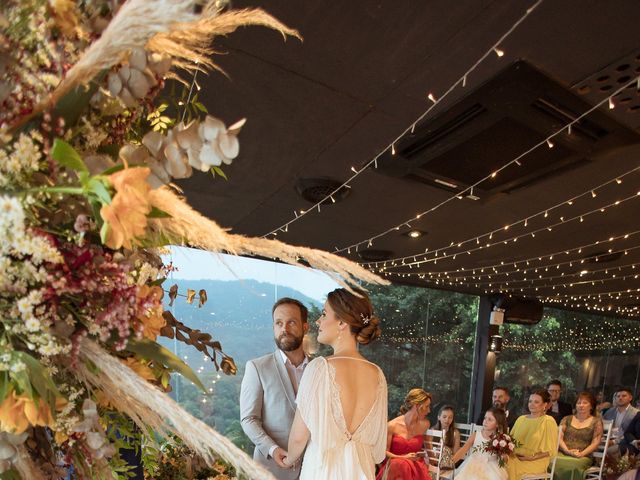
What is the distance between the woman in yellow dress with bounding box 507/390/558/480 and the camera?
16.8ft

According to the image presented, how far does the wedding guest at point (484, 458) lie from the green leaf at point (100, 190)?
513cm

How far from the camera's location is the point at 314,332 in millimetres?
7043

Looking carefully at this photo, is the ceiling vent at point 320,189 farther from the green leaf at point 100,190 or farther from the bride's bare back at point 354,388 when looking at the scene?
the green leaf at point 100,190

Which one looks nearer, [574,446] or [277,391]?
[277,391]

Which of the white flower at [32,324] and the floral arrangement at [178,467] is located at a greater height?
the white flower at [32,324]

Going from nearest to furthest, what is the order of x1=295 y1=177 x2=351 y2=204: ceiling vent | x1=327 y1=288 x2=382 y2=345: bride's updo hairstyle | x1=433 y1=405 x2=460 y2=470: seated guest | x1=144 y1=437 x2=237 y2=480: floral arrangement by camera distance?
x1=144 y1=437 x2=237 y2=480: floral arrangement
x1=327 y1=288 x2=382 y2=345: bride's updo hairstyle
x1=295 y1=177 x2=351 y2=204: ceiling vent
x1=433 y1=405 x2=460 y2=470: seated guest

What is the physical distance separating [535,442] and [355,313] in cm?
388

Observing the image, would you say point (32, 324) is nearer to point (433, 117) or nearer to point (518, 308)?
point (433, 117)

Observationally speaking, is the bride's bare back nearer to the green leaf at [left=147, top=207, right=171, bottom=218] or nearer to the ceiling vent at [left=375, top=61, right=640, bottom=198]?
the ceiling vent at [left=375, top=61, right=640, bottom=198]

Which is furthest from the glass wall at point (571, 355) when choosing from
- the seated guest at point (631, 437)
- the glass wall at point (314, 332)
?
the seated guest at point (631, 437)

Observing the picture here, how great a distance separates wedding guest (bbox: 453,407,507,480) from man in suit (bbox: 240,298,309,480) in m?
2.99

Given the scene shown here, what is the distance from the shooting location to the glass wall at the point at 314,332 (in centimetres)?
558

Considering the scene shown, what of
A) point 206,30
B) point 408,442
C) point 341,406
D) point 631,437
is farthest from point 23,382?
point 631,437

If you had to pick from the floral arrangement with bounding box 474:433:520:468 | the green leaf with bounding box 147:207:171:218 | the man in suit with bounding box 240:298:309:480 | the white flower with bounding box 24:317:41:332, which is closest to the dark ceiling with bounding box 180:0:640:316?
the man in suit with bounding box 240:298:309:480
